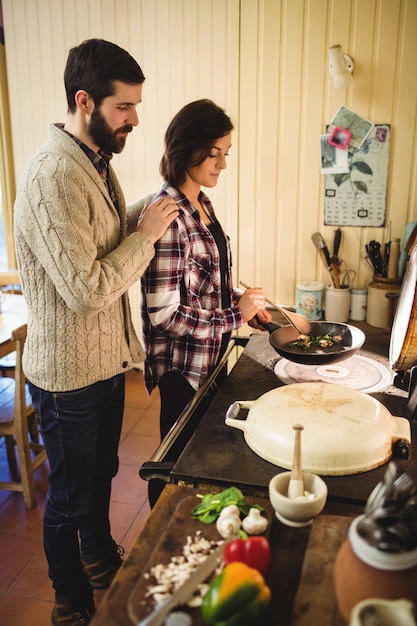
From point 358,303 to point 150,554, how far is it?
207 cm

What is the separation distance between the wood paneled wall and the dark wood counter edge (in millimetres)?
2086

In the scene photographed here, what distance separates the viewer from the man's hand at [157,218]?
1.50 metres

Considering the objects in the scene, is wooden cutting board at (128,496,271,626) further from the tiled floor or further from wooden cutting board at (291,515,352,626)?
the tiled floor

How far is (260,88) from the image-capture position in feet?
9.07

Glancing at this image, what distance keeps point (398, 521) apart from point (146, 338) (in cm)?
114

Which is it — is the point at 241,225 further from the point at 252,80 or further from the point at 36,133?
the point at 36,133

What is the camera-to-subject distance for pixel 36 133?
3.36 m

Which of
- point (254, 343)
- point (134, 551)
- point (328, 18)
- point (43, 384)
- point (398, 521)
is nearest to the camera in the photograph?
point (398, 521)

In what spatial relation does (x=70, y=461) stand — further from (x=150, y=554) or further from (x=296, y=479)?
(x=296, y=479)

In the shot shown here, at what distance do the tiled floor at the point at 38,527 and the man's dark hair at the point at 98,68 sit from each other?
5.01ft

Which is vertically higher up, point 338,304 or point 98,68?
point 98,68

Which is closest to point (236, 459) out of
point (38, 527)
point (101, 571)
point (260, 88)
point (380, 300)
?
point (101, 571)

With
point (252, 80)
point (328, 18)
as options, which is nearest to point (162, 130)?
point (252, 80)

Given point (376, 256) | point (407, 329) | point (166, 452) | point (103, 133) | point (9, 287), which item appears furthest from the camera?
point (9, 287)
